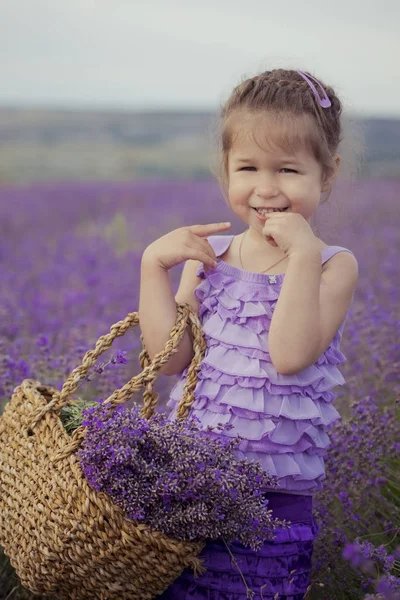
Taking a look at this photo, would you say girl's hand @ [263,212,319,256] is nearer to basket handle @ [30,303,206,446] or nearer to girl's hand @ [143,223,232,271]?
girl's hand @ [143,223,232,271]

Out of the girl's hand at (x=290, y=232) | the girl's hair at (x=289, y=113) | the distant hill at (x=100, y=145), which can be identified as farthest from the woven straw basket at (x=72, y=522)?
the distant hill at (x=100, y=145)

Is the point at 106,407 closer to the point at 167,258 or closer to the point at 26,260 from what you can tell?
the point at 167,258

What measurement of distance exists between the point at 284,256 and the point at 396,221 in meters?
5.45

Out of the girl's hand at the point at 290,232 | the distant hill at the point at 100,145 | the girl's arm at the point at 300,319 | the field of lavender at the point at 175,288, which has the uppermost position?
the girl's hand at the point at 290,232

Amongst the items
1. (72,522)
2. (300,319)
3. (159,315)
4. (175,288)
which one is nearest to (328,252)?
(300,319)

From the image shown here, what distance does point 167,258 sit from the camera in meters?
2.34

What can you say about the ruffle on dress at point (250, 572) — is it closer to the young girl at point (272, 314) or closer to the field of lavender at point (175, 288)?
the young girl at point (272, 314)

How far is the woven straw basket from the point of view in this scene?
193 centimetres

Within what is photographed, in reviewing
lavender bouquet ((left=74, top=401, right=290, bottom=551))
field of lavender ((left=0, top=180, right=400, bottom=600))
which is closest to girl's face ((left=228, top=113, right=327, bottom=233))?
field of lavender ((left=0, top=180, right=400, bottom=600))

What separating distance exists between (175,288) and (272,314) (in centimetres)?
315

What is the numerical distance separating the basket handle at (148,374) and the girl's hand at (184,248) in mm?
141

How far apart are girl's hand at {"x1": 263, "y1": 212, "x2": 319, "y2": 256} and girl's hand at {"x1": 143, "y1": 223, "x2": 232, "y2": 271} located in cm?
17

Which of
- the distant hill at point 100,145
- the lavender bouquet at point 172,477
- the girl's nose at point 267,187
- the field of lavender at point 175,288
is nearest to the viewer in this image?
the lavender bouquet at point 172,477

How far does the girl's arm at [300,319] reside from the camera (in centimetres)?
212
